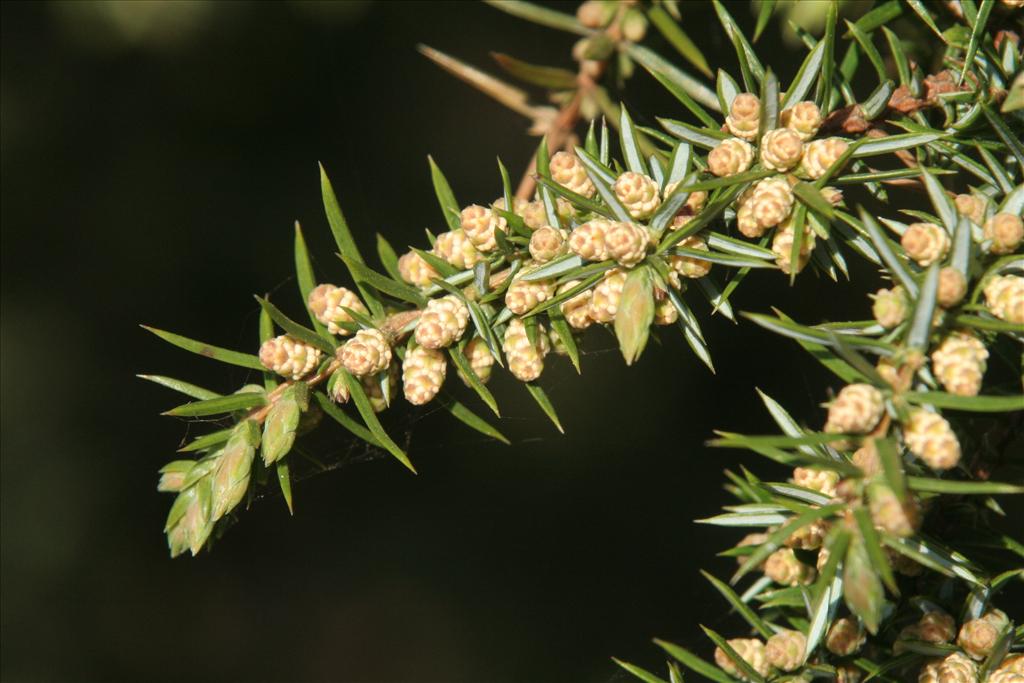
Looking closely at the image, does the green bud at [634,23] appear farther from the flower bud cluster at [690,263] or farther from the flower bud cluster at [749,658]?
the flower bud cluster at [749,658]

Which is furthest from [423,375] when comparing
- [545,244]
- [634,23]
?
[634,23]

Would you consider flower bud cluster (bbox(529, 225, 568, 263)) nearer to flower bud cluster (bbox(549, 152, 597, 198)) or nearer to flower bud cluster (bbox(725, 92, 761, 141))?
flower bud cluster (bbox(549, 152, 597, 198))

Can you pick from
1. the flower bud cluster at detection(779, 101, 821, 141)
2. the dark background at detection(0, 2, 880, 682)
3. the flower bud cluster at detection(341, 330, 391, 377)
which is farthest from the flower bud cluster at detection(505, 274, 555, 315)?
the dark background at detection(0, 2, 880, 682)

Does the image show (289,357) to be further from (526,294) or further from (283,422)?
(526,294)

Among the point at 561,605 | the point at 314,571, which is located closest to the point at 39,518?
the point at 314,571

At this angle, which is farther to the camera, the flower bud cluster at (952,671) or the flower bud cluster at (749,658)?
the flower bud cluster at (749,658)

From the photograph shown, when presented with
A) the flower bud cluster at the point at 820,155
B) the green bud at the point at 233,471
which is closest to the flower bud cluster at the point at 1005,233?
the flower bud cluster at the point at 820,155

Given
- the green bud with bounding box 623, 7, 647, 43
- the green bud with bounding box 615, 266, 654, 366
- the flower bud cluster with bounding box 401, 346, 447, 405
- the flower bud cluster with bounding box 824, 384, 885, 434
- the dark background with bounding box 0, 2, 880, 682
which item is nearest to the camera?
the flower bud cluster with bounding box 824, 384, 885, 434
